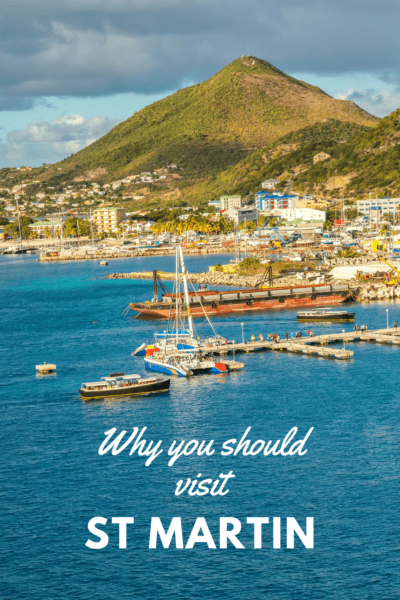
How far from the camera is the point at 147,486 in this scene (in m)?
36.7

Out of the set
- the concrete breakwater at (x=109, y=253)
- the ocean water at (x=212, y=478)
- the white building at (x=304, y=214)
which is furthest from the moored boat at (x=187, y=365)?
the white building at (x=304, y=214)

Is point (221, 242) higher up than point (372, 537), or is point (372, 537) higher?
point (221, 242)

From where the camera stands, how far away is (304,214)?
610 ft

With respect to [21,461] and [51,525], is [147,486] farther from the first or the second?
[21,461]

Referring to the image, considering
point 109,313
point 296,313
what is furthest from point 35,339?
point 296,313

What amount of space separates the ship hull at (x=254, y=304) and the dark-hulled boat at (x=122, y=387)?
3514 centimetres

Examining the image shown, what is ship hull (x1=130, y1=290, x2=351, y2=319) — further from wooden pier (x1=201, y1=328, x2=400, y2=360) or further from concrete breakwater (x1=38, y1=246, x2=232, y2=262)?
concrete breakwater (x1=38, y1=246, x2=232, y2=262)

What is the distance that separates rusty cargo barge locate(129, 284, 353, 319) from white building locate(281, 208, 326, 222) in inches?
3638

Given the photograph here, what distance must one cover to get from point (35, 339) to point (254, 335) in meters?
22.9

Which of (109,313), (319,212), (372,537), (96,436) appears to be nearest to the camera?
(372,537)

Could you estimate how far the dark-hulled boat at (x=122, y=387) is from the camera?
172 feet

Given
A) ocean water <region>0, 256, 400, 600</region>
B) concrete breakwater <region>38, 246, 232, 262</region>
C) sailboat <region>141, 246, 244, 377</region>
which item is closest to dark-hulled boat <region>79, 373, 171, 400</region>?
ocean water <region>0, 256, 400, 600</region>

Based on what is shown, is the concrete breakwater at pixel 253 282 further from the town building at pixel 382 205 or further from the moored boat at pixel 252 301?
the town building at pixel 382 205

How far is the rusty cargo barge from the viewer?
89.1 m
